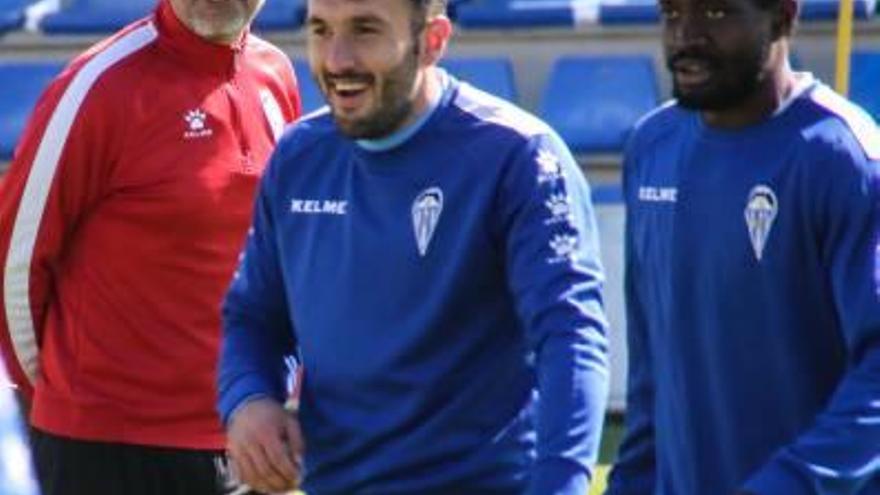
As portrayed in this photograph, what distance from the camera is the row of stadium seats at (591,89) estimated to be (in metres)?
9.70

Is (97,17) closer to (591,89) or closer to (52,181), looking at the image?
(591,89)

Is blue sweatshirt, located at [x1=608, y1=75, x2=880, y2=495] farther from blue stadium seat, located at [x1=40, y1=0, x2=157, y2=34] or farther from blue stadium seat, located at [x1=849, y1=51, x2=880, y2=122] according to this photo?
blue stadium seat, located at [x1=40, y1=0, x2=157, y2=34]

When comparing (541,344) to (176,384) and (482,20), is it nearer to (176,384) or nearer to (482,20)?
(176,384)

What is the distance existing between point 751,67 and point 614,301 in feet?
16.9

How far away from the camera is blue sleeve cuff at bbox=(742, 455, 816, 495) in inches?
133

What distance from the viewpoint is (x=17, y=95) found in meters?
10.6

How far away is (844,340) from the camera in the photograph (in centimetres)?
350

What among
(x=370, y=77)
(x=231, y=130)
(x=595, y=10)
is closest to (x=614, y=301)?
(x=595, y=10)

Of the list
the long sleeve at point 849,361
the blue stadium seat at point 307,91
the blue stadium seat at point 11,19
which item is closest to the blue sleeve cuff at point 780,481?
the long sleeve at point 849,361

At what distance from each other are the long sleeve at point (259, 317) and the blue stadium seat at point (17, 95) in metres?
6.57

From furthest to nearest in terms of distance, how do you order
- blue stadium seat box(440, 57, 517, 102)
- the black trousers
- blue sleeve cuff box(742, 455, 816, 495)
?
blue stadium seat box(440, 57, 517, 102) → the black trousers → blue sleeve cuff box(742, 455, 816, 495)

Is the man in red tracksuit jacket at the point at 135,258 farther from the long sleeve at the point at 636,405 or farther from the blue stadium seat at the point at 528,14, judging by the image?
the blue stadium seat at the point at 528,14

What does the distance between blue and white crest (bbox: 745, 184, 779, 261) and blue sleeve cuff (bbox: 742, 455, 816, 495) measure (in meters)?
0.31

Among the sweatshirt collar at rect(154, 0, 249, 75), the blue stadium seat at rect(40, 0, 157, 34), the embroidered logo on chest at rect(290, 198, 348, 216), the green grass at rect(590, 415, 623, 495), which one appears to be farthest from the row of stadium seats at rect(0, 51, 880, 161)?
the embroidered logo on chest at rect(290, 198, 348, 216)
